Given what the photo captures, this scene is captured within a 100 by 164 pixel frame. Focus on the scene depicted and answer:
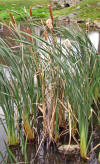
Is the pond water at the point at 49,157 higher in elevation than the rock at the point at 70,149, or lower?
lower

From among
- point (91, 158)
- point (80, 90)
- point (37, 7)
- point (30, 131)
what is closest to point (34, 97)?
point (30, 131)

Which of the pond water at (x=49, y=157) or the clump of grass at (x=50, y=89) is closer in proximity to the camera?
the clump of grass at (x=50, y=89)

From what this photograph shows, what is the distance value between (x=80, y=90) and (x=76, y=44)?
36.7 inches

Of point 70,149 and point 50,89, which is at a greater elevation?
point 50,89

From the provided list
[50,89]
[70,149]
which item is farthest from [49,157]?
[50,89]

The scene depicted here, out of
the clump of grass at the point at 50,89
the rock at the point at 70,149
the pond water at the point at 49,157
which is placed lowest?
the pond water at the point at 49,157

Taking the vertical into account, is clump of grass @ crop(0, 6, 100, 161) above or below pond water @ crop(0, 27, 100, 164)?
above

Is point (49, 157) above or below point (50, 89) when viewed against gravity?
below

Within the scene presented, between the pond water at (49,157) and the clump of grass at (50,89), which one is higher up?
the clump of grass at (50,89)

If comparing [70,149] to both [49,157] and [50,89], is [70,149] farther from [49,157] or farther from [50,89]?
[50,89]

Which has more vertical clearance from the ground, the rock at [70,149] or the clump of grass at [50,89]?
the clump of grass at [50,89]

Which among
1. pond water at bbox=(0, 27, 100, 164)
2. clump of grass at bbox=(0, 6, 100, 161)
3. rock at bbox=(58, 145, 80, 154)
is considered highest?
clump of grass at bbox=(0, 6, 100, 161)

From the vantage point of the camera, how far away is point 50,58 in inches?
99.5

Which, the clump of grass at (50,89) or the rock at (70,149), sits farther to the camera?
the rock at (70,149)
